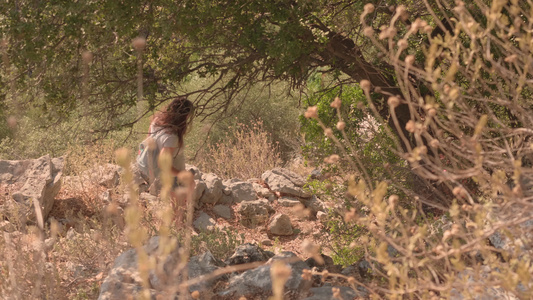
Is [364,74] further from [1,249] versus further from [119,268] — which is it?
[1,249]

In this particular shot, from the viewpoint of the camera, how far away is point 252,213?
7.42 meters

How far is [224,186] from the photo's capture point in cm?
784

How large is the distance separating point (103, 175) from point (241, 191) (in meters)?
1.97

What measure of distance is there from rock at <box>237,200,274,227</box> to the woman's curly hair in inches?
86.1

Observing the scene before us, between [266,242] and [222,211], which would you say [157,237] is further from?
[222,211]

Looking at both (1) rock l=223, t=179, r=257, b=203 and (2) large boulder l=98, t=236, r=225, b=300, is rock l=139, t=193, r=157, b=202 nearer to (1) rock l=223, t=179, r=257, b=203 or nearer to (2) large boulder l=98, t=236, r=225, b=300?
(1) rock l=223, t=179, r=257, b=203

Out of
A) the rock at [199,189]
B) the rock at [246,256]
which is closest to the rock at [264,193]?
the rock at [199,189]

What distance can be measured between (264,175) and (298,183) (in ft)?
1.89

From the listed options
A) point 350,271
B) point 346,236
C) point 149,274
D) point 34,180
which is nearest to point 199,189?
point 34,180

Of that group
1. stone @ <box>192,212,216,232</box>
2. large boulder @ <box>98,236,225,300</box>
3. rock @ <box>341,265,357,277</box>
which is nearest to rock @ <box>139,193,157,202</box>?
stone @ <box>192,212,216,232</box>

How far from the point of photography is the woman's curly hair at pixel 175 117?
5056mm

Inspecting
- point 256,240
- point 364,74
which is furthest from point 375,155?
point 256,240

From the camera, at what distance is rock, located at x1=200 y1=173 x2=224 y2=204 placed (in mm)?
7395

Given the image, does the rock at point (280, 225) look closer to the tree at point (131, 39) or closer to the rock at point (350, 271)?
the tree at point (131, 39)
